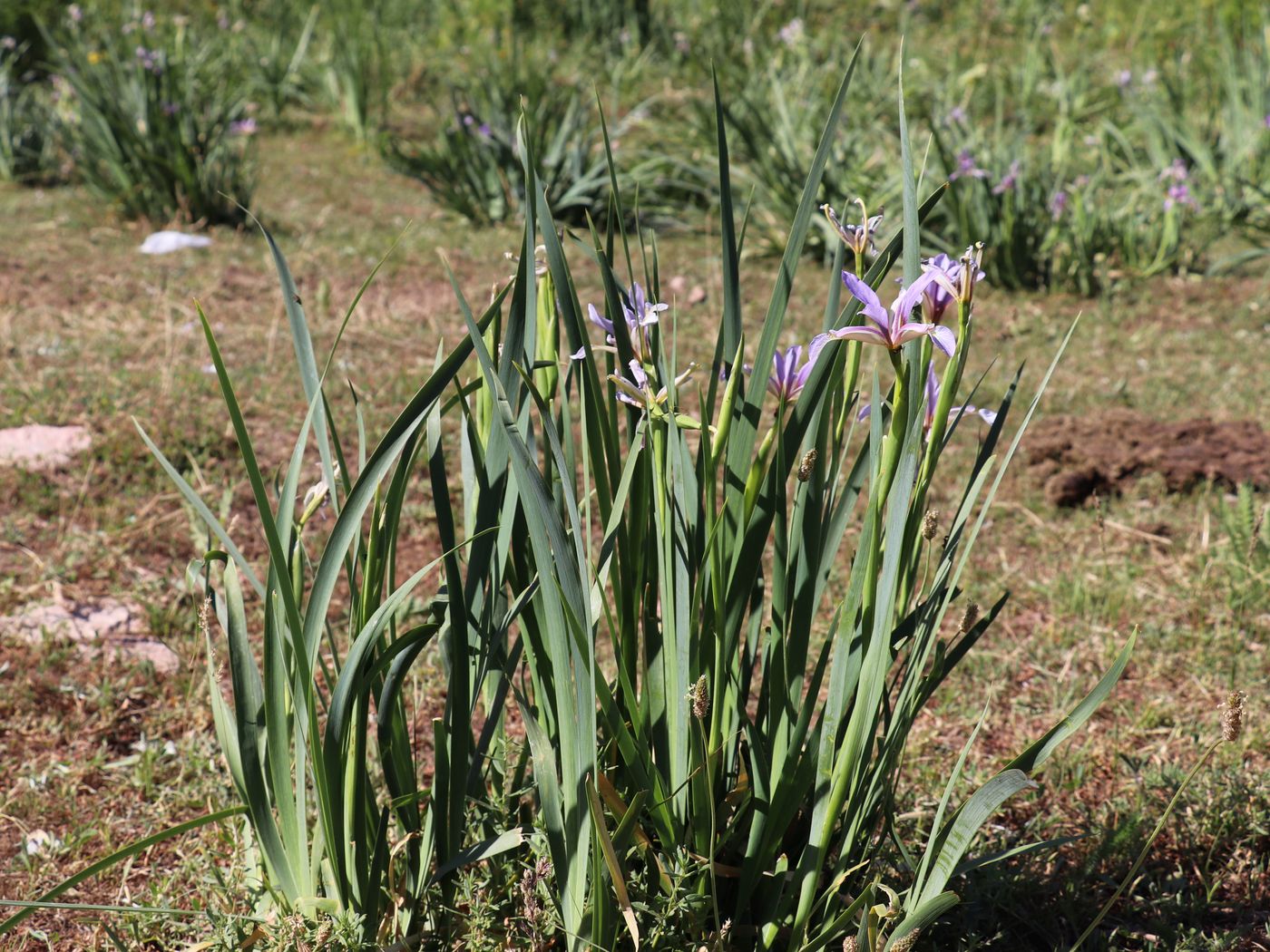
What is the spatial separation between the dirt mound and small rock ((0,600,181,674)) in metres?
2.25

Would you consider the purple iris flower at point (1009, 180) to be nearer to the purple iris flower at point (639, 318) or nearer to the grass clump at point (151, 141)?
the grass clump at point (151, 141)

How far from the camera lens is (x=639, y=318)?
111 cm

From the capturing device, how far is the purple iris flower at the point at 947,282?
924 millimetres

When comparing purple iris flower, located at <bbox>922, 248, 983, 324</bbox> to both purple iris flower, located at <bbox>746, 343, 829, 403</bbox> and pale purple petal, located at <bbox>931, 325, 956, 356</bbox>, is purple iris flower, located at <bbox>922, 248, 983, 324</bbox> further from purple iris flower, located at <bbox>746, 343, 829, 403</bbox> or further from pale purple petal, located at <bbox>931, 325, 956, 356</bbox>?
purple iris flower, located at <bbox>746, 343, 829, 403</bbox>

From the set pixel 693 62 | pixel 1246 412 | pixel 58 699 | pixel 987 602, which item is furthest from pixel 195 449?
pixel 693 62

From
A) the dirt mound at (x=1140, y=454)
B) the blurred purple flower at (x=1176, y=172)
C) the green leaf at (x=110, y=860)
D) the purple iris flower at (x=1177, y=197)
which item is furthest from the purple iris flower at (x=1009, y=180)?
the green leaf at (x=110, y=860)

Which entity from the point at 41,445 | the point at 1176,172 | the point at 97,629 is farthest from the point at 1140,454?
the point at 41,445

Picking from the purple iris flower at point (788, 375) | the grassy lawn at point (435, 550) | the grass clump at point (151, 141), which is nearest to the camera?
the purple iris flower at point (788, 375)

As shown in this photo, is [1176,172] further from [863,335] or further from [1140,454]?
[863,335]

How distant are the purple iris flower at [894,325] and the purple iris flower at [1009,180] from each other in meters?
3.83

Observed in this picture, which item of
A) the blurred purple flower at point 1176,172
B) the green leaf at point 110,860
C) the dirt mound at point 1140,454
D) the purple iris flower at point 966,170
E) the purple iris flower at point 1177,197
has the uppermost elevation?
the purple iris flower at point 966,170

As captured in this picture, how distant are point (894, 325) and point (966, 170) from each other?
392 cm

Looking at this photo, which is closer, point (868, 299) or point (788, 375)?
point (868, 299)

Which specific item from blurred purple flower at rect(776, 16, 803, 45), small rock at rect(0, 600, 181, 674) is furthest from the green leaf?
blurred purple flower at rect(776, 16, 803, 45)
